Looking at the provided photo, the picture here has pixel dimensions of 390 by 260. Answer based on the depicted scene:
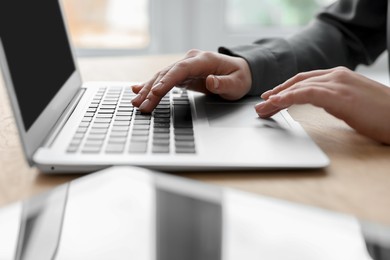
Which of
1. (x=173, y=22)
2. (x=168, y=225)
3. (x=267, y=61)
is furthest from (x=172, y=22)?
(x=168, y=225)

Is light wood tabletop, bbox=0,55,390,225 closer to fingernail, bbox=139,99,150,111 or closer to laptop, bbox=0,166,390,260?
laptop, bbox=0,166,390,260

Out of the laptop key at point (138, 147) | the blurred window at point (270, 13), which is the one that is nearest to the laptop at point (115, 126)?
the laptop key at point (138, 147)

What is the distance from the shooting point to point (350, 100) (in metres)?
0.61

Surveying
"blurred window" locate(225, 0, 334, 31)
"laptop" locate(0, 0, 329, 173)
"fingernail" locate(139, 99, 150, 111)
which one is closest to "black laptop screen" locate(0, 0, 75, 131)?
"laptop" locate(0, 0, 329, 173)

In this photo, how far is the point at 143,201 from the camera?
0.55 m

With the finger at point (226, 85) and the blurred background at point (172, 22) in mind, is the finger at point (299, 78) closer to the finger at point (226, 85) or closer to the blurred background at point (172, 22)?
the finger at point (226, 85)

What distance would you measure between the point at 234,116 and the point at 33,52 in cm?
25

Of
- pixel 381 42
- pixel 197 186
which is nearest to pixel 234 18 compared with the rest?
pixel 381 42

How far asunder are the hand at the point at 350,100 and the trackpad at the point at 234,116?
2cm

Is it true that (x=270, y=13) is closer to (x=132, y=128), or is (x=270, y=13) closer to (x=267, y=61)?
(x=267, y=61)

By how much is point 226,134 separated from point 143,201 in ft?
0.37

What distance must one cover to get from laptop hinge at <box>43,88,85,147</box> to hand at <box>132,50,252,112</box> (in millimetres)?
80

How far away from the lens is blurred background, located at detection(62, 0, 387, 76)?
1667mm

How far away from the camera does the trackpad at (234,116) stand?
623 millimetres
